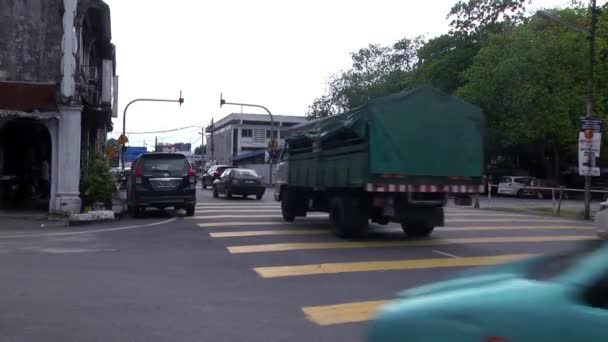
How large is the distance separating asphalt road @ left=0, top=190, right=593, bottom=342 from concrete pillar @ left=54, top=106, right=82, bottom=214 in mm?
2660

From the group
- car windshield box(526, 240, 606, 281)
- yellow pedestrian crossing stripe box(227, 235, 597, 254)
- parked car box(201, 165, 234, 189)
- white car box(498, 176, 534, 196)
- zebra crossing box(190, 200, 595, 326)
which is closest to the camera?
car windshield box(526, 240, 606, 281)

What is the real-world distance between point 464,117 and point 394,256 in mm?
3606

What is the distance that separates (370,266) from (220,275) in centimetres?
239

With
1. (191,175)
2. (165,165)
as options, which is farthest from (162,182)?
(191,175)

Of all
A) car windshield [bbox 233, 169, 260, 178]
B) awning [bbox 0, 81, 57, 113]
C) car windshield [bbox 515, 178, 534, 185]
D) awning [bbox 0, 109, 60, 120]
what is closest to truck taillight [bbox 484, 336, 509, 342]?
awning [bbox 0, 109, 60, 120]

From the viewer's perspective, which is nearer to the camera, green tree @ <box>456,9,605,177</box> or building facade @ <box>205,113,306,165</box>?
green tree @ <box>456,9,605,177</box>

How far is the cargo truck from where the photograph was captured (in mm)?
12547

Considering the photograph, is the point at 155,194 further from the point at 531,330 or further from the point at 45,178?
the point at 531,330

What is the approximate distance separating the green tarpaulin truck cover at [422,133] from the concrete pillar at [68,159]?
8.87 m

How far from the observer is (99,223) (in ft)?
56.0

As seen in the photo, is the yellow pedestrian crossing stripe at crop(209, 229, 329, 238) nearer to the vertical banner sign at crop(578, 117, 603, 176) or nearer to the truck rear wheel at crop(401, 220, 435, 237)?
the truck rear wheel at crop(401, 220, 435, 237)

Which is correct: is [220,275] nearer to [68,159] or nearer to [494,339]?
[494,339]

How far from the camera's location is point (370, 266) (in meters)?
10.3

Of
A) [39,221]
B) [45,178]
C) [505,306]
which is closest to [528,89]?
[45,178]
